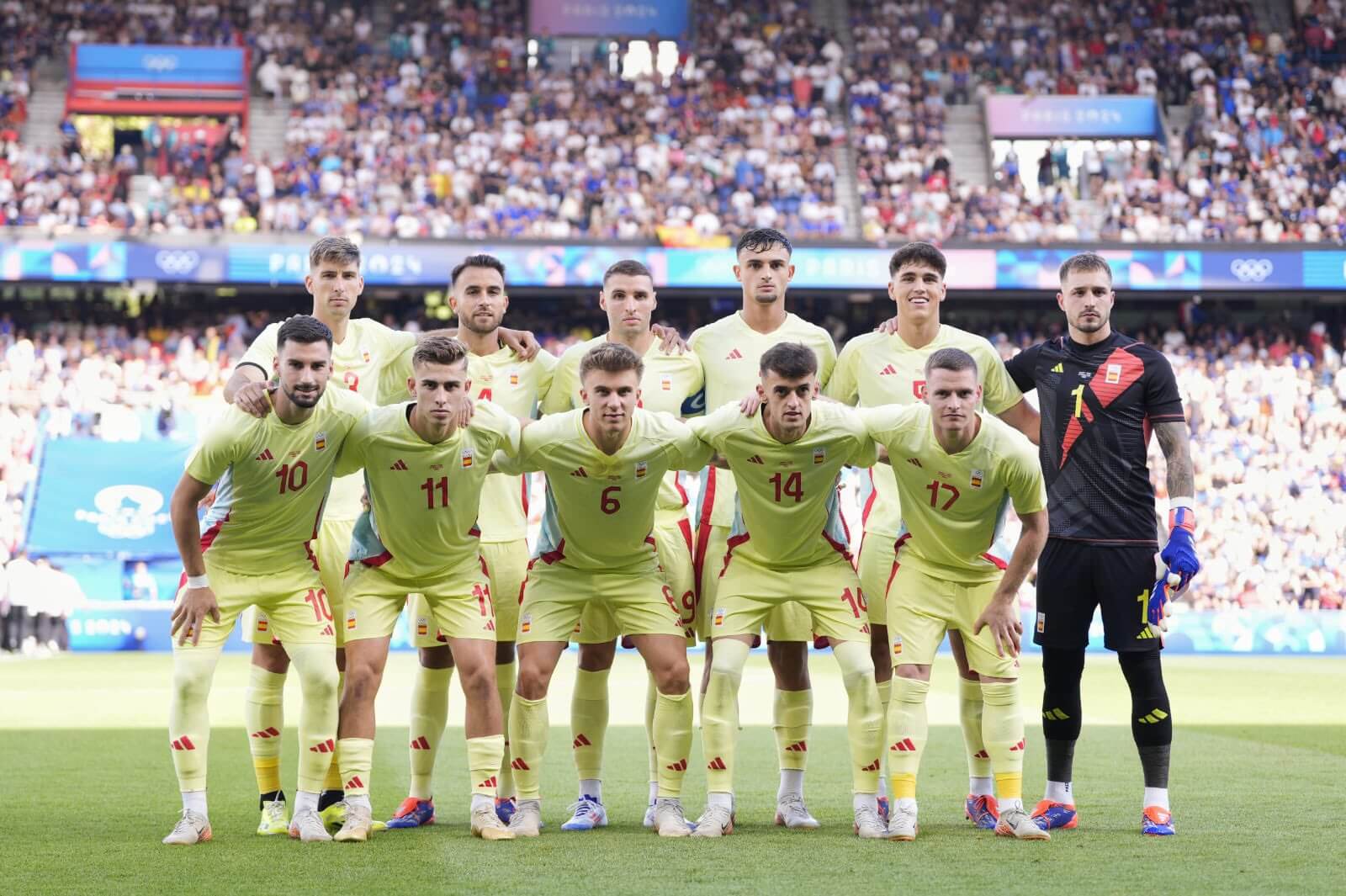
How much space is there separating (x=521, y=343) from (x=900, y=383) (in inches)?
87.1

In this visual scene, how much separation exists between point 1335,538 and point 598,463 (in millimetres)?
24267

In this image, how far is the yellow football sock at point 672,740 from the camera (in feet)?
25.8

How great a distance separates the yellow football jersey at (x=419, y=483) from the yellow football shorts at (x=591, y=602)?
46 centimetres

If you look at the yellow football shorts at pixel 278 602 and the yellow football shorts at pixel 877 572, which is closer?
the yellow football shorts at pixel 278 602

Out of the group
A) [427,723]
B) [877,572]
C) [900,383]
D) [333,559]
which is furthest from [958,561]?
[333,559]

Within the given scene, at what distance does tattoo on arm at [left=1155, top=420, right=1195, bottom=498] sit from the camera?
8008 mm

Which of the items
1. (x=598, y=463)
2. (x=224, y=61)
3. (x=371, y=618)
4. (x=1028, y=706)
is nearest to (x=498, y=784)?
(x=371, y=618)

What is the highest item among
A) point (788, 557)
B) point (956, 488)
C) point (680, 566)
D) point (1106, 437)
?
point (1106, 437)

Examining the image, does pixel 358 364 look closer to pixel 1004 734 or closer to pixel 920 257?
pixel 920 257

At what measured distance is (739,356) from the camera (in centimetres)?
898

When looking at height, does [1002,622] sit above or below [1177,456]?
below

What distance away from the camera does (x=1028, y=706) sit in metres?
16.4

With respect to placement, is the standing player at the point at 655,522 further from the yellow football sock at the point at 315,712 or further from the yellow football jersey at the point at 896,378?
the yellow football sock at the point at 315,712

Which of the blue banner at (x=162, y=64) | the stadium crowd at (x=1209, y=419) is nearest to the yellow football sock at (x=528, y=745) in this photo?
the stadium crowd at (x=1209, y=419)
